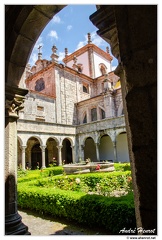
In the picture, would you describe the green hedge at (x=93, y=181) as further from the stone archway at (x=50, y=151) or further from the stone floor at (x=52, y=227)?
the stone archway at (x=50, y=151)

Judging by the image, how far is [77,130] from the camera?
21.8 meters

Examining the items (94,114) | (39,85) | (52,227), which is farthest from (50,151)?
(52,227)

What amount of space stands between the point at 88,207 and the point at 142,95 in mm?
3892

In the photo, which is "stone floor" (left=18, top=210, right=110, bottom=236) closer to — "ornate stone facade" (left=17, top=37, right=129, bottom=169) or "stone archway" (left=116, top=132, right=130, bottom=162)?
"ornate stone facade" (left=17, top=37, right=129, bottom=169)

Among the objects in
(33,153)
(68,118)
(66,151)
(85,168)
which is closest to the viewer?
(85,168)

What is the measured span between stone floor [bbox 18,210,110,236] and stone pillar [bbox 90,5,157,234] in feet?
11.5

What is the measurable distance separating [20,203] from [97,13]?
646cm

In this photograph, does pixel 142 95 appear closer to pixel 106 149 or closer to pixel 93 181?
pixel 93 181

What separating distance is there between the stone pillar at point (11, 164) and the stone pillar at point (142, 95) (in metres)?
2.10

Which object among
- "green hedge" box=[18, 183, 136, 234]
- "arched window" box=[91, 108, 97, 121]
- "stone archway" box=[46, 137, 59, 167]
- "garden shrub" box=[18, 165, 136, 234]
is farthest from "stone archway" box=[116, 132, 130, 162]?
"green hedge" box=[18, 183, 136, 234]

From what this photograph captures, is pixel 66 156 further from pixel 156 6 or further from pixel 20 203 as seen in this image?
pixel 156 6

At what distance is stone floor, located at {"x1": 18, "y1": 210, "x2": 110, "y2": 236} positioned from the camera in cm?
410

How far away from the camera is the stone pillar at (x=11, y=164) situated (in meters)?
Result: 2.59

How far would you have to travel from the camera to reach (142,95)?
113 cm
